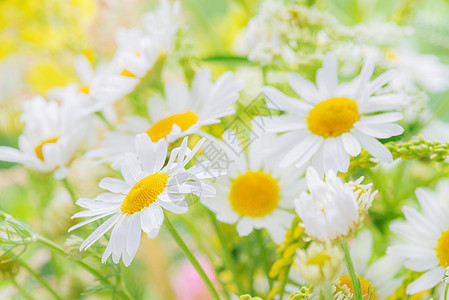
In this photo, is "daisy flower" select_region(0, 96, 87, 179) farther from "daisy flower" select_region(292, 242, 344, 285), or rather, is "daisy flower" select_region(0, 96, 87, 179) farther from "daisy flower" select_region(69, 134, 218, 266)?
"daisy flower" select_region(292, 242, 344, 285)

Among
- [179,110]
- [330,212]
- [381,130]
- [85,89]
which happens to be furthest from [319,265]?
[85,89]

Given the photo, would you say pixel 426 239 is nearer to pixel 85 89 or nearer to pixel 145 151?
pixel 145 151

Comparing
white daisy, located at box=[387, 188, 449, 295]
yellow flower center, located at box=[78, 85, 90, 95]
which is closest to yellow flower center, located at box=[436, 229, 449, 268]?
white daisy, located at box=[387, 188, 449, 295]

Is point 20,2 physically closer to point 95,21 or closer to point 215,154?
point 95,21

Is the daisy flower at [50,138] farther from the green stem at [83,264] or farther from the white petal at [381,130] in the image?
the white petal at [381,130]

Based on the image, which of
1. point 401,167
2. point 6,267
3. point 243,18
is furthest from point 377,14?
point 6,267

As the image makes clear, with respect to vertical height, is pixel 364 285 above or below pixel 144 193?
below

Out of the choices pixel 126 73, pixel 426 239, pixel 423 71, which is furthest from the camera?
pixel 423 71
